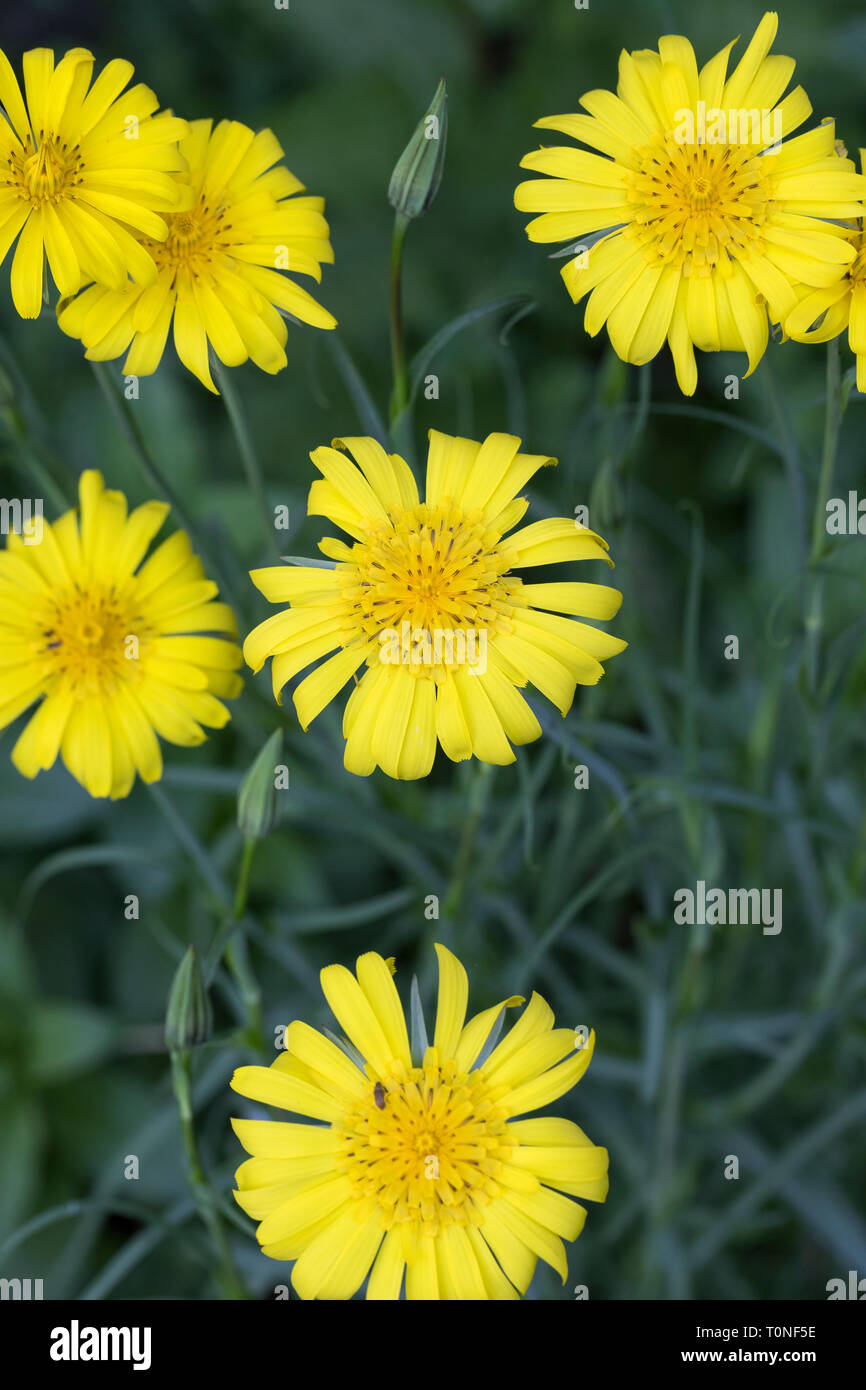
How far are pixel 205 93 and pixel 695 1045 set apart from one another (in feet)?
4.48

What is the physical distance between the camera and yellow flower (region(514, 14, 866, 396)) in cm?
55

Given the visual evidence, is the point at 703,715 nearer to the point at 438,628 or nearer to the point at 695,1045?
the point at 695,1045

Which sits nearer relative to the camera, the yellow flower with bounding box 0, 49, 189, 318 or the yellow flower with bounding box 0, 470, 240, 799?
Result: the yellow flower with bounding box 0, 49, 189, 318

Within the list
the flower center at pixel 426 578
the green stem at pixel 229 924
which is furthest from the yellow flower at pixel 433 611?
the green stem at pixel 229 924

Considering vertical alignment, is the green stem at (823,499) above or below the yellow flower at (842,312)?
below

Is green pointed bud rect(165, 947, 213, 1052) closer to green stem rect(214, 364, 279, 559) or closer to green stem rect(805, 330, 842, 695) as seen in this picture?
green stem rect(214, 364, 279, 559)

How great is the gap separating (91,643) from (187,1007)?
24 cm

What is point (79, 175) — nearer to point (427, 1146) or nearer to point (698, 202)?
point (698, 202)

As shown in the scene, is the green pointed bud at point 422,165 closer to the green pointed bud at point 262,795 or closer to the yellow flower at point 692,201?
the yellow flower at point 692,201

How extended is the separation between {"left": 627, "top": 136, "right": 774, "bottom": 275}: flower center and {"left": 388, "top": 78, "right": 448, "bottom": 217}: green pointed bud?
10cm

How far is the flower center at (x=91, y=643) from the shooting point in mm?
690

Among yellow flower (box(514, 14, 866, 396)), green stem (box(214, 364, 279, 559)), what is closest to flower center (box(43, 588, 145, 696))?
green stem (box(214, 364, 279, 559))

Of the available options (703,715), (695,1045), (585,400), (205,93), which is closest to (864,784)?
(703,715)

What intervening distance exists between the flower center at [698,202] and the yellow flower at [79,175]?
0.76 ft
